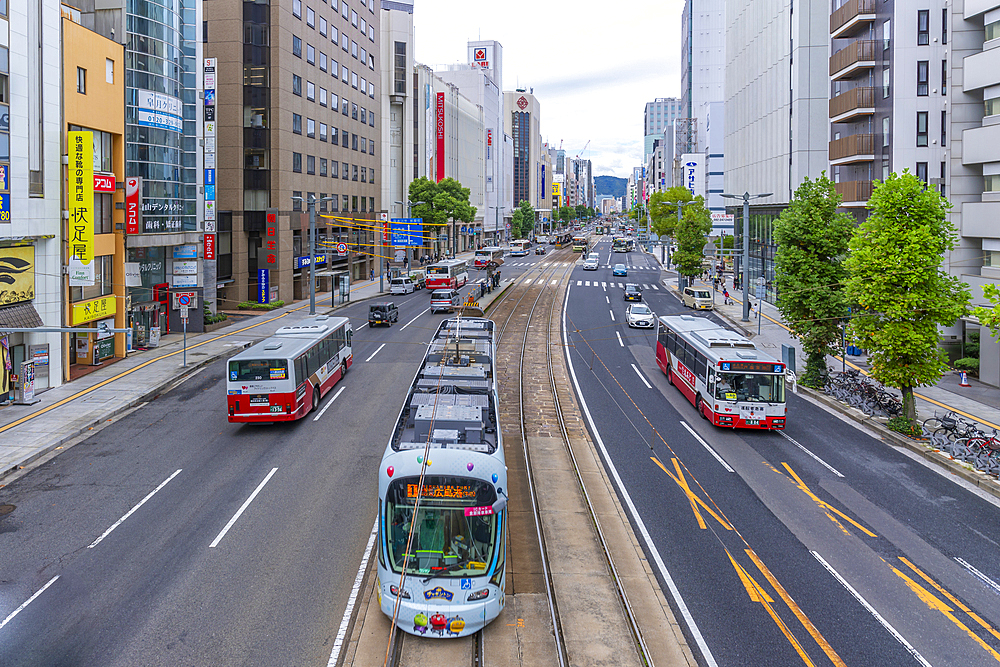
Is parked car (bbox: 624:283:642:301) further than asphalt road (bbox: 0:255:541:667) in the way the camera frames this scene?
Yes

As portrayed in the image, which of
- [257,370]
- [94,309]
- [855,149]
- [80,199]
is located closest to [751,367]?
[257,370]

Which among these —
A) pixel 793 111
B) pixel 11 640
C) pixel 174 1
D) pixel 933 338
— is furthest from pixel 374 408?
pixel 793 111

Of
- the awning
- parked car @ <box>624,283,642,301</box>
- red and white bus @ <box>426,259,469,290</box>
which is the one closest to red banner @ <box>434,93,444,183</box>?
red and white bus @ <box>426,259,469,290</box>

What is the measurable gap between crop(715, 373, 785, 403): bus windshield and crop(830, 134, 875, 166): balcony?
27.2 metres

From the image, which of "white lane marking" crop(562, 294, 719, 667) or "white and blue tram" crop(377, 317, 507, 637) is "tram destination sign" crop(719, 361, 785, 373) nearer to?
"white lane marking" crop(562, 294, 719, 667)

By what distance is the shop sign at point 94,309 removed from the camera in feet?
112

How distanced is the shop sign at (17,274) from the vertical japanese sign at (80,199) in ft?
7.19

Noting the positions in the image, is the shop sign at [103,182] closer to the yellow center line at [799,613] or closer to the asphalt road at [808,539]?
the asphalt road at [808,539]

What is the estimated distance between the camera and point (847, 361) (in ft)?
134

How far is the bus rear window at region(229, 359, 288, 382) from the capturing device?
25391 millimetres

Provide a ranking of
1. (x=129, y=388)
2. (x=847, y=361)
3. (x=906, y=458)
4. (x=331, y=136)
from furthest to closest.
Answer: (x=331, y=136) < (x=847, y=361) < (x=129, y=388) < (x=906, y=458)

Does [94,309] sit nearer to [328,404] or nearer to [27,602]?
[328,404]

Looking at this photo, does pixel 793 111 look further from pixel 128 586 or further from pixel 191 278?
pixel 128 586

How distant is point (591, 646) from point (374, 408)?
18.2 m
